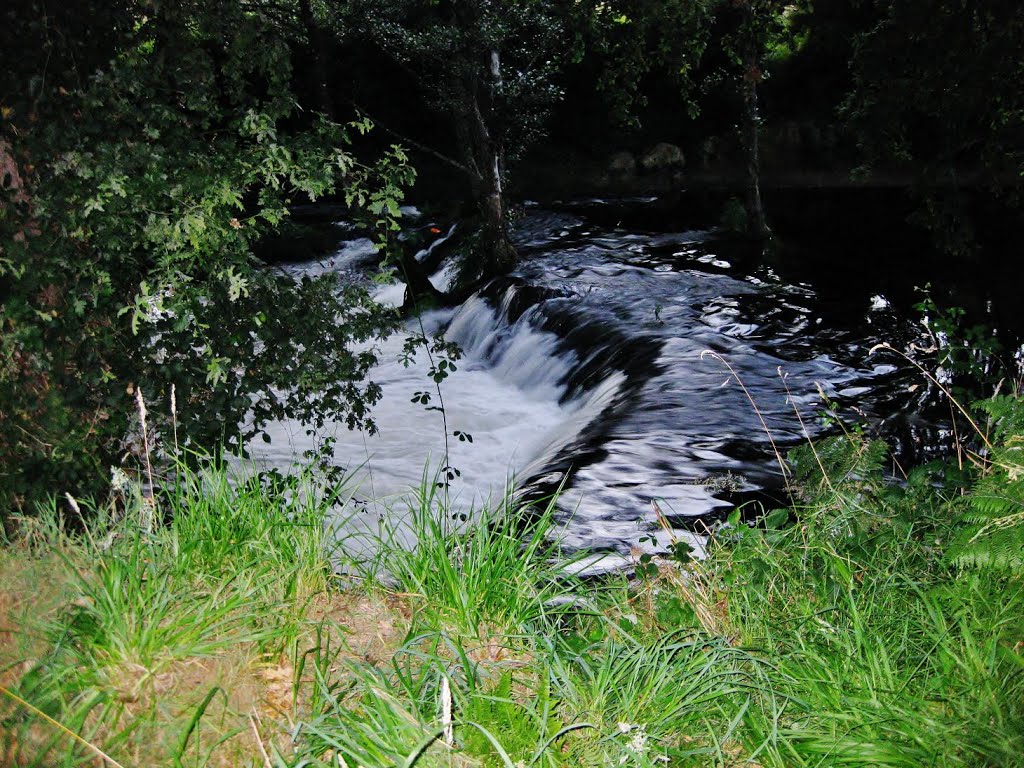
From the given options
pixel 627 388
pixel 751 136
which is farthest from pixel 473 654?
pixel 751 136

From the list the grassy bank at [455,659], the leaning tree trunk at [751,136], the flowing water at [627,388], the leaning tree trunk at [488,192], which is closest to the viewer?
the grassy bank at [455,659]

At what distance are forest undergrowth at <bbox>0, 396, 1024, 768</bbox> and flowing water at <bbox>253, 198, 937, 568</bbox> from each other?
6.59 ft

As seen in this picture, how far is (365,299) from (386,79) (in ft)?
51.1

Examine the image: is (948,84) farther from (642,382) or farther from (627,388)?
(627,388)

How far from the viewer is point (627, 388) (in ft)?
31.1

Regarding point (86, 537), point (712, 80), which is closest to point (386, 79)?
point (712, 80)

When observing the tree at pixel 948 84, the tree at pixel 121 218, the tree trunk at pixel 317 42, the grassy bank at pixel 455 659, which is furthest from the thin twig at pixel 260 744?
the tree trunk at pixel 317 42

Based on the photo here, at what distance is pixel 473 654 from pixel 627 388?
666 centimetres

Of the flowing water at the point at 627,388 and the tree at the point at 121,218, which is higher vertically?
the tree at the point at 121,218

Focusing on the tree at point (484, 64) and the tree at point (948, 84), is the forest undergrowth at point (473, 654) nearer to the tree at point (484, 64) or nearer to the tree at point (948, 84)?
the tree at point (948, 84)

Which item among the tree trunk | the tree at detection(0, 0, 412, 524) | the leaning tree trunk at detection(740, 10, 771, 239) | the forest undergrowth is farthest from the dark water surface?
the tree trunk

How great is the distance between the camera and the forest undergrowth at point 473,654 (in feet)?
8.04

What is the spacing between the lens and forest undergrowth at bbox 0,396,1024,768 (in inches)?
96.5

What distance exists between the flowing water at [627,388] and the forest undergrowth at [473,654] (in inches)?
79.1
